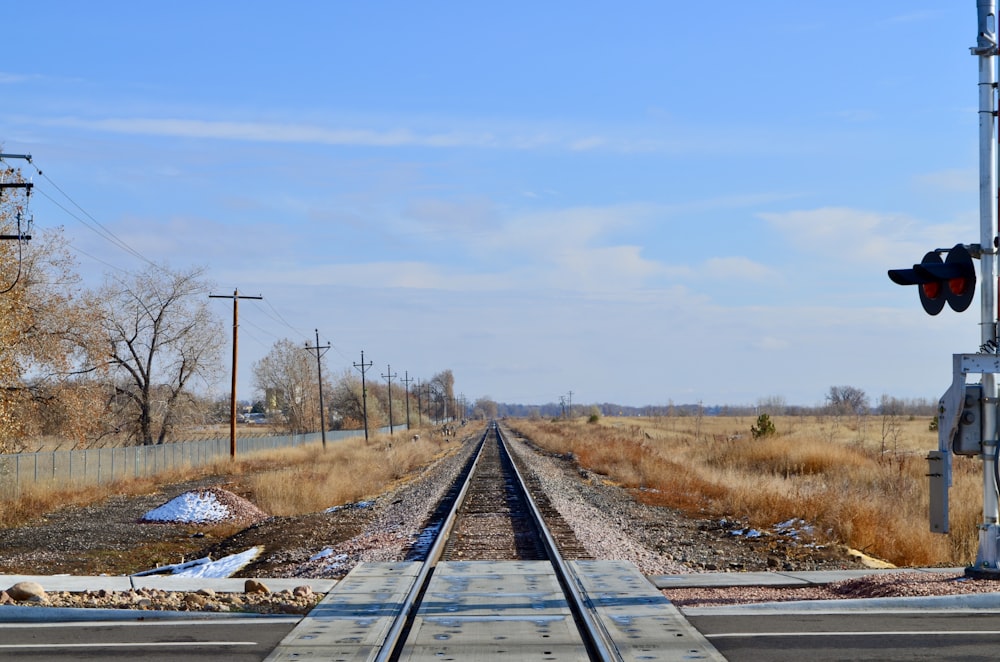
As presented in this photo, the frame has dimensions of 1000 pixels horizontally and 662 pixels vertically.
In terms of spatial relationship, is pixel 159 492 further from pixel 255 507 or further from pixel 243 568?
pixel 243 568

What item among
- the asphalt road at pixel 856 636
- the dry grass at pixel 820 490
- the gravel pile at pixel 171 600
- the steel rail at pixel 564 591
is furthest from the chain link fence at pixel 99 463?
the asphalt road at pixel 856 636

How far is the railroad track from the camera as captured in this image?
28.2 ft

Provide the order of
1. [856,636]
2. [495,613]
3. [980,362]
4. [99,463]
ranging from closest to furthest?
[856,636], [495,613], [980,362], [99,463]

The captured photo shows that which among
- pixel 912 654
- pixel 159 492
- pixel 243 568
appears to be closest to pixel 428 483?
pixel 159 492

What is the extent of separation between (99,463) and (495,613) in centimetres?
3612

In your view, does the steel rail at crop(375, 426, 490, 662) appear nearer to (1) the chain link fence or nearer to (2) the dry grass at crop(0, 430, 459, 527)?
(2) the dry grass at crop(0, 430, 459, 527)

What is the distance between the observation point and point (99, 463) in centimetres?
4225

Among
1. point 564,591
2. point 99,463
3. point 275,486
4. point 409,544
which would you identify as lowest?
point 99,463

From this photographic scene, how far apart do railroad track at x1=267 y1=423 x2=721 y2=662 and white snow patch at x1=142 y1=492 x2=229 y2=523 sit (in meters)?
11.2

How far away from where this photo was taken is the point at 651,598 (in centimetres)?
1109

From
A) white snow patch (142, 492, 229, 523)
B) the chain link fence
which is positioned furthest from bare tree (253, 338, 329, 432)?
white snow patch (142, 492, 229, 523)

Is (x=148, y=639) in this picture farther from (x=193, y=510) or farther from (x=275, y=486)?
(x=275, y=486)

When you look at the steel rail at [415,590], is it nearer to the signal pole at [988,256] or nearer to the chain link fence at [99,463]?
the signal pole at [988,256]

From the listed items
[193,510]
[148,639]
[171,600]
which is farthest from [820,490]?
[148,639]
